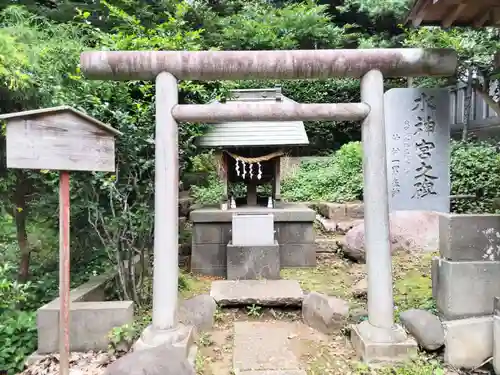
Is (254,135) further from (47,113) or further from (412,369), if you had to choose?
(412,369)

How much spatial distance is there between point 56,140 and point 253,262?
4.31 m

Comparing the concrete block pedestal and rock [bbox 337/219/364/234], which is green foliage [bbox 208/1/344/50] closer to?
rock [bbox 337/219/364/234]

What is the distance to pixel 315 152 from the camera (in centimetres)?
1545

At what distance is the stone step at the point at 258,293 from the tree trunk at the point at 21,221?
2736 millimetres

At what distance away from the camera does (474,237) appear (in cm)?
367

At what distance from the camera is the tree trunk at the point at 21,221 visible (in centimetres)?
493

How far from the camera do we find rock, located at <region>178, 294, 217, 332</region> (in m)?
4.41

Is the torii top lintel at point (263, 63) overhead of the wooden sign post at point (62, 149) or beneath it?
overhead

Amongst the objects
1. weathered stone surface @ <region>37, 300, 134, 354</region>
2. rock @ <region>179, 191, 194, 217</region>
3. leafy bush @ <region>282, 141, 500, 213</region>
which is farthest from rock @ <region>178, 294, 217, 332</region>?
leafy bush @ <region>282, 141, 500, 213</region>

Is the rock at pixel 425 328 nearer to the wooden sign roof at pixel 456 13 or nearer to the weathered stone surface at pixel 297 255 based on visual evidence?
the wooden sign roof at pixel 456 13

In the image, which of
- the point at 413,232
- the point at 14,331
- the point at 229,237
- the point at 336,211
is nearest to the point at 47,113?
the point at 14,331

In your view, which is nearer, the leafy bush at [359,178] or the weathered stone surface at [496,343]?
the weathered stone surface at [496,343]

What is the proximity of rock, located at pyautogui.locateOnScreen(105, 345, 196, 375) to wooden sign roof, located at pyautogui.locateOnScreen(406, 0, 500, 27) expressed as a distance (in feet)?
13.1

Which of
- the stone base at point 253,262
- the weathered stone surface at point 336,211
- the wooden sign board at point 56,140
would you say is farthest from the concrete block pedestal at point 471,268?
the weathered stone surface at point 336,211
